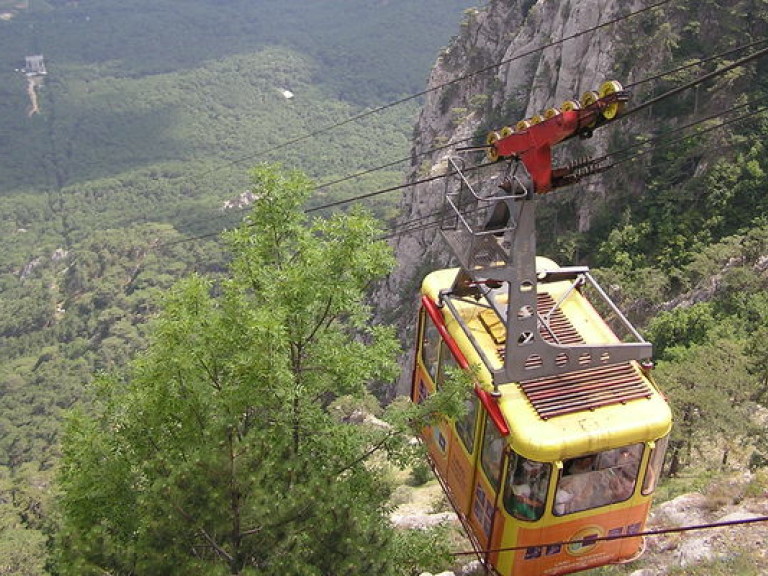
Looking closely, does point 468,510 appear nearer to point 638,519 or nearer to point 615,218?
point 638,519

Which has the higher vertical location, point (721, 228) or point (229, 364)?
point (229, 364)

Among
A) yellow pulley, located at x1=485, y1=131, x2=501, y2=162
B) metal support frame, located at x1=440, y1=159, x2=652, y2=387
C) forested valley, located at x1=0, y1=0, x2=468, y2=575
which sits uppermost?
yellow pulley, located at x1=485, y1=131, x2=501, y2=162

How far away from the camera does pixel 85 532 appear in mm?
8570

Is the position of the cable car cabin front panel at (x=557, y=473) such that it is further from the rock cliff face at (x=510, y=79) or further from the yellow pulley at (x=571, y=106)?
the rock cliff face at (x=510, y=79)

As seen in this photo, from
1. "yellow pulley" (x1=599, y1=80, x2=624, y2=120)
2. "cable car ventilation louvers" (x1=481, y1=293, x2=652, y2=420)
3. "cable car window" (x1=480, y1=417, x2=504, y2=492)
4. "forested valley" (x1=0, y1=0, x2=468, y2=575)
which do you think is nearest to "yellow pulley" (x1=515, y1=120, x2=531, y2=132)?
"yellow pulley" (x1=599, y1=80, x2=624, y2=120)

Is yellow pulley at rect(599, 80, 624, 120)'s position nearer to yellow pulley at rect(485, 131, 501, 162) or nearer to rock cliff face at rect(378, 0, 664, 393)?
yellow pulley at rect(485, 131, 501, 162)

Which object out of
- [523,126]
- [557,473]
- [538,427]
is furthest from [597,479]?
[523,126]

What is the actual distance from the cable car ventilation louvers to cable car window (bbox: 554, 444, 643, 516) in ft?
2.34

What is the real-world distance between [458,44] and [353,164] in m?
89.8

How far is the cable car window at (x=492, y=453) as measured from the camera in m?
9.74

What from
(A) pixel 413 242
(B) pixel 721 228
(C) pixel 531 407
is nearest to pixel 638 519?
(C) pixel 531 407

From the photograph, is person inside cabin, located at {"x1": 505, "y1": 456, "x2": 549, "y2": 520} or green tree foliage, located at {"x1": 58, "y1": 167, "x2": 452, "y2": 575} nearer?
green tree foliage, located at {"x1": 58, "y1": 167, "x2": 452, "y2": 575}

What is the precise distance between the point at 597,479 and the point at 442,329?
3745 millimetres

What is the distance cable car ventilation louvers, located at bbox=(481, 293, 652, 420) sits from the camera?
32.1 feet
